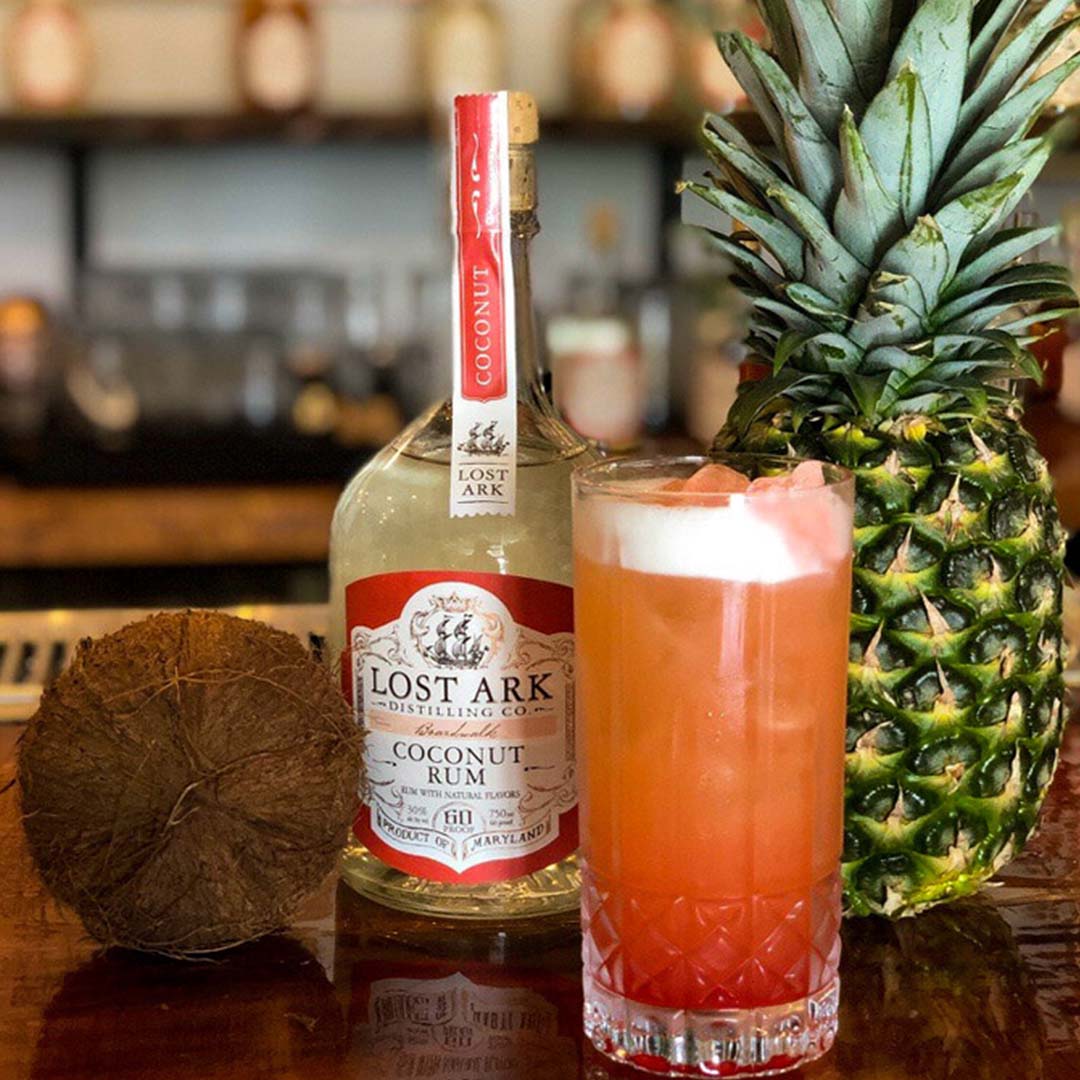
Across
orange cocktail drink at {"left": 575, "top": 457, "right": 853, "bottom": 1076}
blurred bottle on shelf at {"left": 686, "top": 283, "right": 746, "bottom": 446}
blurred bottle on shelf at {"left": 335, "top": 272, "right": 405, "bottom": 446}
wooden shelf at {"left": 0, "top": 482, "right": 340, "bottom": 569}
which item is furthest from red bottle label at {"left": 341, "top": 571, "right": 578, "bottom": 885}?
blurred bottle on shelf at {"left": 335, "top": 272, "right": 405, "bottom": 446}

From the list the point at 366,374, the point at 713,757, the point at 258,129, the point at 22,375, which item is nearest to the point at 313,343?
the point at 366,374

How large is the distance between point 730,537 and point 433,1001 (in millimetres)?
256

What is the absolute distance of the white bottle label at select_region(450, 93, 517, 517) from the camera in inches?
33.1

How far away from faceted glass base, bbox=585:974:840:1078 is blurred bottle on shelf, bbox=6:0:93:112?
8.79 feet

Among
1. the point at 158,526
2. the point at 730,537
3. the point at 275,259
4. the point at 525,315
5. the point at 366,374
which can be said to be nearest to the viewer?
the point at 730,537

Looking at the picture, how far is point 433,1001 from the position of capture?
770 millimetres

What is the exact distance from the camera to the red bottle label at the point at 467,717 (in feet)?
2.80

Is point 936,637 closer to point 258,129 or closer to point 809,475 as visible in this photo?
point 809,475

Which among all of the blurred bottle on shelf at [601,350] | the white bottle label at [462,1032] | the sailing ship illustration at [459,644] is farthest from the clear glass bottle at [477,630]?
the blurred bottle on shelf at [601,350]

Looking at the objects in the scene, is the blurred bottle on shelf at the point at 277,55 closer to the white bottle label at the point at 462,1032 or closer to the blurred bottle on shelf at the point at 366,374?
the blurred bottle on shelf at the point at 366,374

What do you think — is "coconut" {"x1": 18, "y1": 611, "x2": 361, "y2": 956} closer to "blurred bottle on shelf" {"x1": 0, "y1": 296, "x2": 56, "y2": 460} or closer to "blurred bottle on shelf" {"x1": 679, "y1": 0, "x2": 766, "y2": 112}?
"blurred bottle on shelf" {"x1": 679, "y1": 0, "x2": 766, "y2": 112}

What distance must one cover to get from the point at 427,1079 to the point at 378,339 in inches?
107

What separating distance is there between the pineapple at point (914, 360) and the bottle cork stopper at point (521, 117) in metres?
0.09

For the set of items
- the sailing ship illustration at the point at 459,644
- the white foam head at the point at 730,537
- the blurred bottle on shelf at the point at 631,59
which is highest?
the blurred bottle on shelf at the point at 631,59
